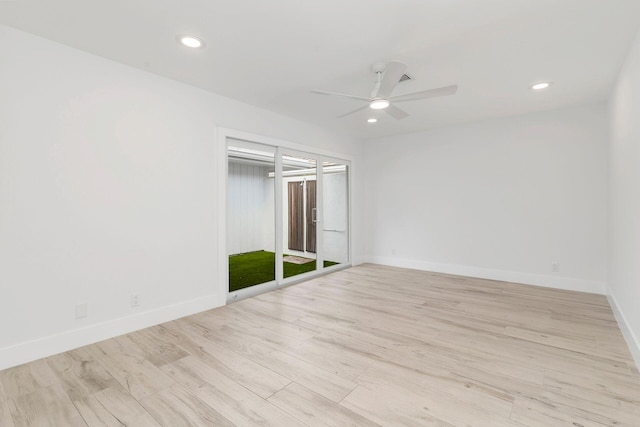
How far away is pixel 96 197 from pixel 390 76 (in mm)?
2881

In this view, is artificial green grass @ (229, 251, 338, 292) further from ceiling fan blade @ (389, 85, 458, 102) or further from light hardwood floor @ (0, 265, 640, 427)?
ceiling fan blade @ (389, 85, 458, 102)

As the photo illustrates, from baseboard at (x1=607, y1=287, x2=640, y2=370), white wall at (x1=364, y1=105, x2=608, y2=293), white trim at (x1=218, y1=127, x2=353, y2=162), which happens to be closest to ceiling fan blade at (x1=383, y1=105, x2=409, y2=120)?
white trim at (x1=218, y1=127, x2=353, y2=162)

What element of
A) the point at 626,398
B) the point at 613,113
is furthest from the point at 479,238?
the point at 626,398

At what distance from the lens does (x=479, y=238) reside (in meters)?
A: 5.11

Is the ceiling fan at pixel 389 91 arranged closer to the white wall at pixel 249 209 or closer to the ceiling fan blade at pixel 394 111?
the ceiling fan blade at pixel 394 111

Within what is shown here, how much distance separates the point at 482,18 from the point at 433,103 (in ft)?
6.28

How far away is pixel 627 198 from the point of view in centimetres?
278

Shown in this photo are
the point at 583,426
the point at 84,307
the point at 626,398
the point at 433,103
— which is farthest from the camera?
the point at 433,103

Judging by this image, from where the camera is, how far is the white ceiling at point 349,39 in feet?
6.89

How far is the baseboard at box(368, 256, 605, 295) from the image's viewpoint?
4285 millimetres

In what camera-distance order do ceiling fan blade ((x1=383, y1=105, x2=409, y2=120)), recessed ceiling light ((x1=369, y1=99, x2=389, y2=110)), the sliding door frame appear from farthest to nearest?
the sliding door frame
ceiling fan blade ((x1=383, y1=105, x2=409, y2=120))
recessed ceiling light ((x1=369, y1=99, x2=389, y2=110))

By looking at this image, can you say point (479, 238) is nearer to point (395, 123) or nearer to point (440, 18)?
point (395, 123)

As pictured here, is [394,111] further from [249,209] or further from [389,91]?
[249,209]

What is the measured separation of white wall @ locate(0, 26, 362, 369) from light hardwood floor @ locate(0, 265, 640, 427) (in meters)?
0.30
